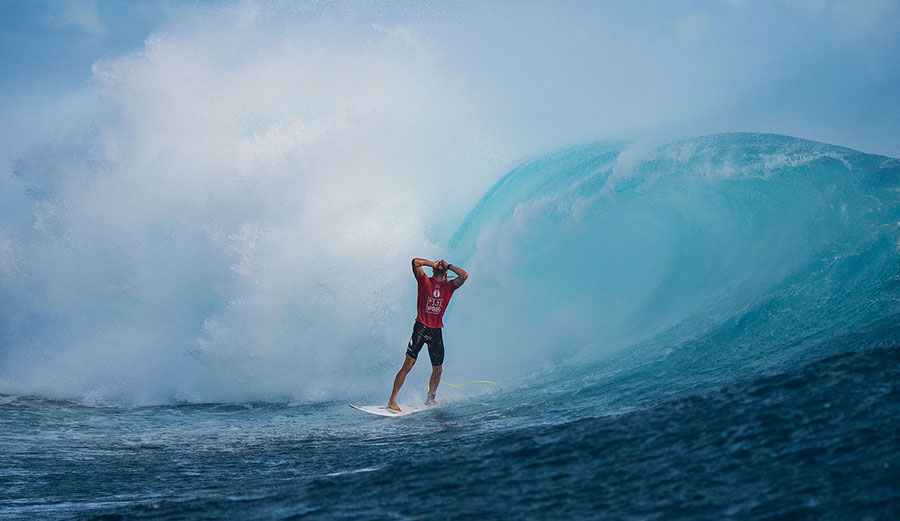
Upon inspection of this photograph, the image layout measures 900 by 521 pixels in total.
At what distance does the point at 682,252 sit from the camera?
10.2m

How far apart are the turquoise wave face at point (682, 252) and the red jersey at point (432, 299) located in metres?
2.26

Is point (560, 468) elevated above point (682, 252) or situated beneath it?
situated beneath

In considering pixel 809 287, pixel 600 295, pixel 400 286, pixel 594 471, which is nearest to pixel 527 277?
pixel 600 295

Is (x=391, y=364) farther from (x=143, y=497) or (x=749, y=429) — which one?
(x=749, y=429)

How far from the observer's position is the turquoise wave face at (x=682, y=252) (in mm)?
7734

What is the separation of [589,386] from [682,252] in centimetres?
408

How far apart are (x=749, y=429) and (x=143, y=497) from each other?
3.50 m

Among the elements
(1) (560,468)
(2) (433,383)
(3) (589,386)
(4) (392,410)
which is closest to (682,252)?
(3) (589,386)

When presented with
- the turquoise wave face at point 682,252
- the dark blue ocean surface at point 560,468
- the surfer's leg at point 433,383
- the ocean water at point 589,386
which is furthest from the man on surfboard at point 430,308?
the turquoise wave face at point 682,252

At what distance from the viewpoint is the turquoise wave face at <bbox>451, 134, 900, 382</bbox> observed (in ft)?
25.4

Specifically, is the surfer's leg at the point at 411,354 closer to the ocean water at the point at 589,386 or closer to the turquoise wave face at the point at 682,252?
the ocean water at the point at 589,386

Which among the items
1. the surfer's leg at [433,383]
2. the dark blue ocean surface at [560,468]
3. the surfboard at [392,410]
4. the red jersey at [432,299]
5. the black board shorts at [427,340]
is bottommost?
the dark blue ocean surface at [560,468]

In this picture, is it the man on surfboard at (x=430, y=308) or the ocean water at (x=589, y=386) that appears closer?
the ocean water at (x=589, y=386)

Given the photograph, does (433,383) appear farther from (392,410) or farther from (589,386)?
(589,386)
